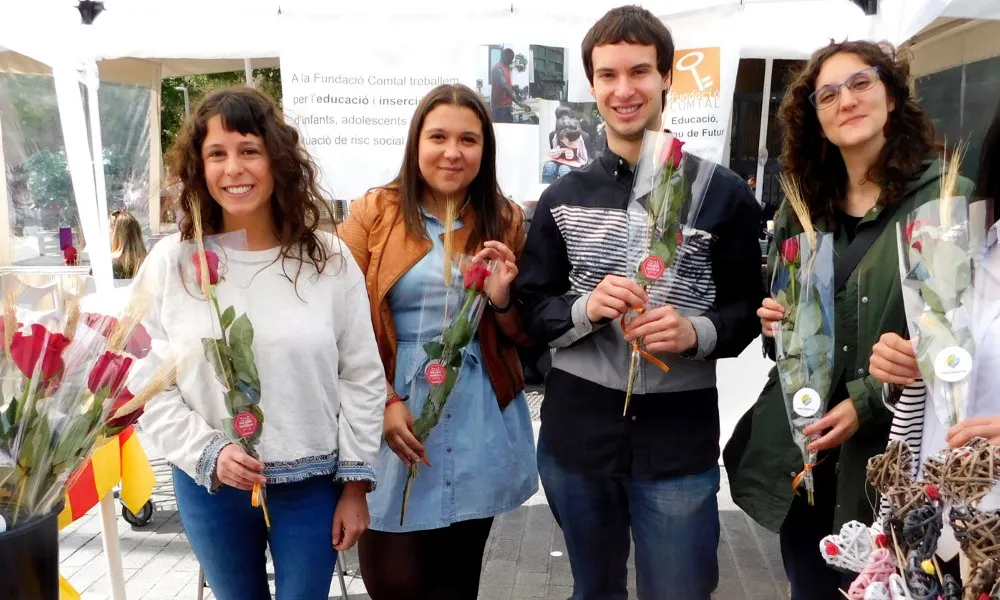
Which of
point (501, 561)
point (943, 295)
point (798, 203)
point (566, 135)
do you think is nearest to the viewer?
point (943, 295)

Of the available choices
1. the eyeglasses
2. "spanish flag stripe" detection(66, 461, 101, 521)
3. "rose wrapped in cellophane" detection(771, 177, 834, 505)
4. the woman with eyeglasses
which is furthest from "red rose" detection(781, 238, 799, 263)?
"spanish flag stripe" detection(66, 461, 101, 521)

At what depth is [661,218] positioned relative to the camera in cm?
191

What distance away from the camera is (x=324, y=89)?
3.97 metres

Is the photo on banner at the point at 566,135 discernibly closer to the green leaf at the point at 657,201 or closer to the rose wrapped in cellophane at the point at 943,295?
the green leaf at the point at 657,201

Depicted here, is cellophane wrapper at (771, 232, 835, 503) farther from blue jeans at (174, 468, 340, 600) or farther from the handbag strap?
blue jeans at (174, 468, 340, 600)

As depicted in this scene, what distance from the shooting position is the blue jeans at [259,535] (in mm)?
1879

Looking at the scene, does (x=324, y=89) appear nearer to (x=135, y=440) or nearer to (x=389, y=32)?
(x=389, y=32)

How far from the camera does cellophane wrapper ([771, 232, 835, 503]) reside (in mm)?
1861

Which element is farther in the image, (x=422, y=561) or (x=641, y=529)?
(x=422, y=561)

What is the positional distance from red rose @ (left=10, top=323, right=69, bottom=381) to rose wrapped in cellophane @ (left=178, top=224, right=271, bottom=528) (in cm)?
48

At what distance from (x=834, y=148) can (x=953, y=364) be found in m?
0.94

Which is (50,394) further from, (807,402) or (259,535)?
(807,402)

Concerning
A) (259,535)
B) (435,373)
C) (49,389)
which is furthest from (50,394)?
(435,373)

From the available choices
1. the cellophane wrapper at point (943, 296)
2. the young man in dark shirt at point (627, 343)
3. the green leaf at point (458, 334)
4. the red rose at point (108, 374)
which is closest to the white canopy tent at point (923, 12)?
the young man in dark shirt at point (627, 343)
